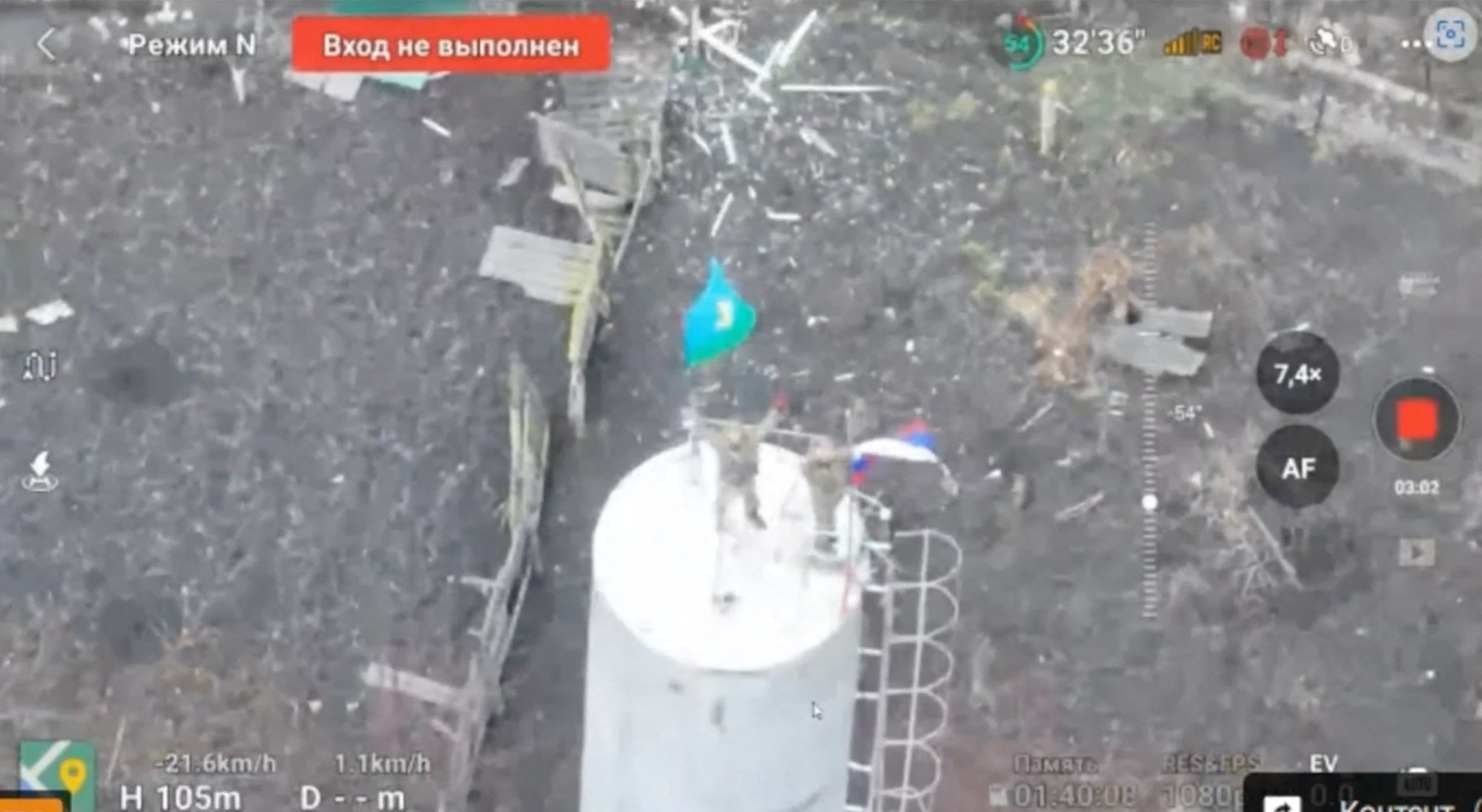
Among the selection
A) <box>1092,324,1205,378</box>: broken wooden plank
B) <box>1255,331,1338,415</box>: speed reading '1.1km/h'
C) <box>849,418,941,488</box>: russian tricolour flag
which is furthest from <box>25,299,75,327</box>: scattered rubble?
<box>1255,331,1338,415</box>: speed reading '1.1km/h'

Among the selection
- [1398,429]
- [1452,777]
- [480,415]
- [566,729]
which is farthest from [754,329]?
[1452,777]

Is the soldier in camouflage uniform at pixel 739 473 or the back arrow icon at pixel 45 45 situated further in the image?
the back arrow icon at pixel 45 45

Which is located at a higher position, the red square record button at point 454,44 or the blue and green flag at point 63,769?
the red square record button at point 454,44

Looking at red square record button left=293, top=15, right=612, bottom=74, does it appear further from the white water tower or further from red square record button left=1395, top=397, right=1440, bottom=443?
red square record button left=1395, top=397, right=1440, bottom=443

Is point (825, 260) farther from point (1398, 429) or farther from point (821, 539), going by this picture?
point (1398, 429)

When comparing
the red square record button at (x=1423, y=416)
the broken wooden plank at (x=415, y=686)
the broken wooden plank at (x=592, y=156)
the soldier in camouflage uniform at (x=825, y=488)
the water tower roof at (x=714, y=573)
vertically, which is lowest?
the broken wooden plank at (x=415, y=686)

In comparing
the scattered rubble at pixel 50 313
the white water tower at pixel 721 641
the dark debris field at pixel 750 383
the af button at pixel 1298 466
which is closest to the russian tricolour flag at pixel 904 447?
the dark debris field at pixel 750 383

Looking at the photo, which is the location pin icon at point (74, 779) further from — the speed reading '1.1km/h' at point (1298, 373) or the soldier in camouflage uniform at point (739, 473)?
the speed reading '1.1km/h' at point (1298, 373)
